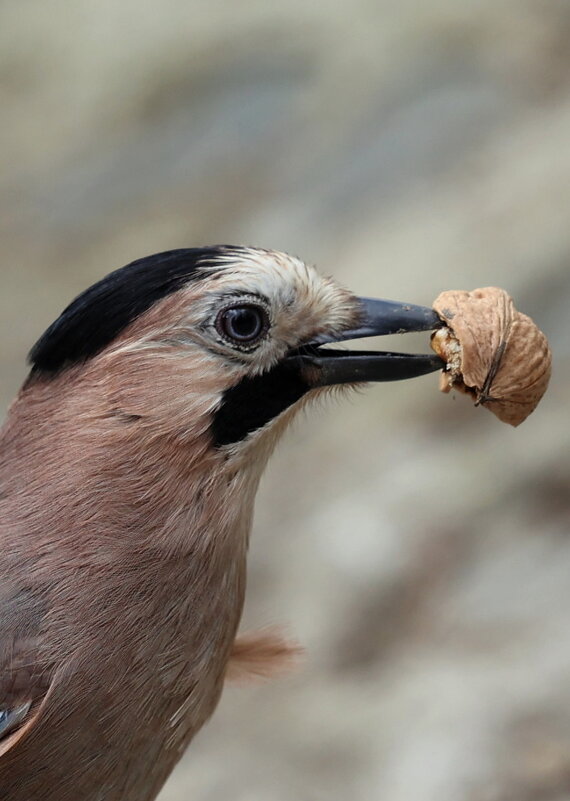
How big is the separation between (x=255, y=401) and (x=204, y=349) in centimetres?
18

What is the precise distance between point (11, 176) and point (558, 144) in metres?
3.49

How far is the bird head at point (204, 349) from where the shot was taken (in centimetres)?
266

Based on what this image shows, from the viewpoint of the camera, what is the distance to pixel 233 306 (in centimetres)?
269

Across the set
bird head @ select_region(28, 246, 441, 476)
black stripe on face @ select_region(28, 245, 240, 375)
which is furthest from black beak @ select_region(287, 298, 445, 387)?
black stripe on face @ select_region(28, 245, 240, 375)

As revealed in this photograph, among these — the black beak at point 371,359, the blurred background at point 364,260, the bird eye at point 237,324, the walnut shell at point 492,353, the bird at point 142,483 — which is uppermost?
the blurred background at point 364,260

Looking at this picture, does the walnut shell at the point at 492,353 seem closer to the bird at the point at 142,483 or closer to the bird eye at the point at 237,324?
the bird at the point at 142,483

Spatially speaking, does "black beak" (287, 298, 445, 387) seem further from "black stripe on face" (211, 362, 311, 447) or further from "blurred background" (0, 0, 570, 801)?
"blurred background" (0, 0, 570, 801)

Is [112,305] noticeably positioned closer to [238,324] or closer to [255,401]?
[238,324]

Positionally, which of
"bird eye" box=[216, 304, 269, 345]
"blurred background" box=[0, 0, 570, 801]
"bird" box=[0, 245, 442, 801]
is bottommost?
"bird" box=[0, 245, 442, 801]

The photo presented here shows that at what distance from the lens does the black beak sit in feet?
9.11

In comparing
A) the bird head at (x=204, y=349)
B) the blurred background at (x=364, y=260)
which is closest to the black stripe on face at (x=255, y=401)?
the bird head at (x=204, y=349)

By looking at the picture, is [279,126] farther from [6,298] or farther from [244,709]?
[244,709]

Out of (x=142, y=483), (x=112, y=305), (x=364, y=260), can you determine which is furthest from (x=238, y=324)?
(x=364, y=260)

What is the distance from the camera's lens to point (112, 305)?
2695mm
